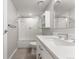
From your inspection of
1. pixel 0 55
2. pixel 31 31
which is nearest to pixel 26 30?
pixel 31 31

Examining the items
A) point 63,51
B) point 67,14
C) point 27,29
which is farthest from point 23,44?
point 63,51

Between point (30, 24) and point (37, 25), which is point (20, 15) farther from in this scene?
point (37, 25)

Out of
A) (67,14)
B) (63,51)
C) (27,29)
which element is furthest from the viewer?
(27,29)

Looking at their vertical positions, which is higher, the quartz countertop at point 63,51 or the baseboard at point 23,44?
the quartz countertop at point 63,51

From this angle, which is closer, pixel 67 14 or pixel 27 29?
pixel 67 14

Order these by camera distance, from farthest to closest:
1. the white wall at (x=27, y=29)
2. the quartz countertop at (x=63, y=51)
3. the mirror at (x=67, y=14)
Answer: the white wall at (x=27, y=29) → the mirror at (x=67, y=14) → the quartz countertop at (x=63, y=51)

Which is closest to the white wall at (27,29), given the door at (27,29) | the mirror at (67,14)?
the door at (27,29)

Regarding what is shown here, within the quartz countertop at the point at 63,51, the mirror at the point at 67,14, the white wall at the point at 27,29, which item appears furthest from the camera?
the white wall at the point at 27,29

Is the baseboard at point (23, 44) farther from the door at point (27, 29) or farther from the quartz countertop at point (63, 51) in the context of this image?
the quartz countertop at point (63, 51)

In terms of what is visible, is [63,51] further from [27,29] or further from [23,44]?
[23,44]

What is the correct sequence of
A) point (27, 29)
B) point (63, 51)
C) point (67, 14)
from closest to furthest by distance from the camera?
1. point (63, 51)
2. point (67, 14)
3. point (27, 29)

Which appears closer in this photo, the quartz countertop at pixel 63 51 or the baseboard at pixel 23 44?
the quartz countertop at pixel 63 51

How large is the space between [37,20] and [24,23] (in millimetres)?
768

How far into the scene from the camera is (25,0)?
13.2ft
